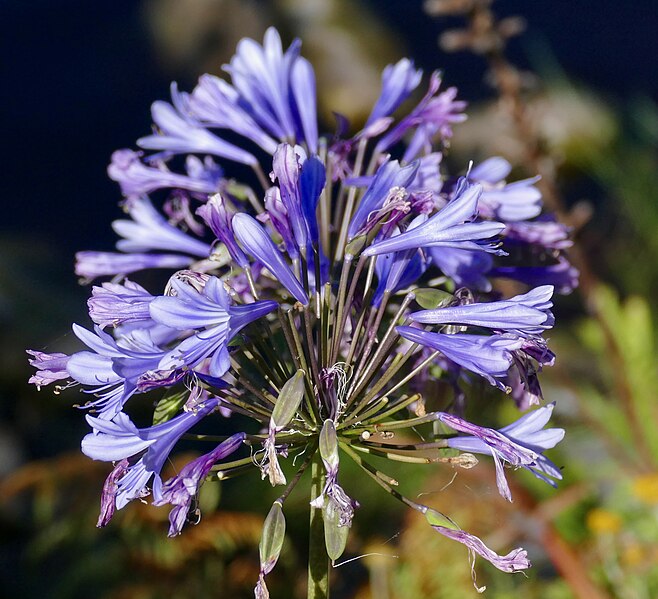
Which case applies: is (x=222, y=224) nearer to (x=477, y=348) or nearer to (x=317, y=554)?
(x=477, y=348)

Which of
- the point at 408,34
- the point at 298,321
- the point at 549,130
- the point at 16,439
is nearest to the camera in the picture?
the point at 298,321

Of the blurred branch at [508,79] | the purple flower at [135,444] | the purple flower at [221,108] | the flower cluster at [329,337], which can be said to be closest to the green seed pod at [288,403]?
the flower cluster at [329,337]

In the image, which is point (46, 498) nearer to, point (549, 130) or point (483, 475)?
point (483, 475)

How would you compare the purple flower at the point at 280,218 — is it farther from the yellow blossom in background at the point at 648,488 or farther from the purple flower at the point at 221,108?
the yellow blossom in background at the point at 648,488

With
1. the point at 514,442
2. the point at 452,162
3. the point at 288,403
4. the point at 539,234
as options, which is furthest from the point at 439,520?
the point at 452,162

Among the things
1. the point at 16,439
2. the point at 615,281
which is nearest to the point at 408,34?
the point at 615,281

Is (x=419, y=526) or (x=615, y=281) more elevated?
(x=615, y=281)

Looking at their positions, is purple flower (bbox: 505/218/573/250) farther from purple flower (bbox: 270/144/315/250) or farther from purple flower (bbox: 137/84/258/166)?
purple flower (bbox: 137/84/258/166)
